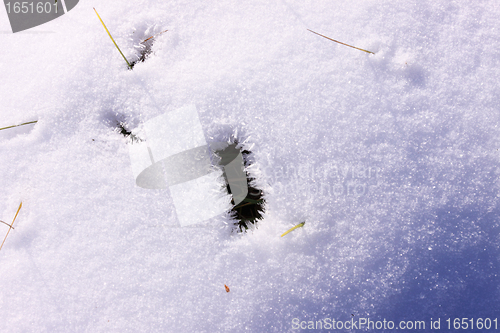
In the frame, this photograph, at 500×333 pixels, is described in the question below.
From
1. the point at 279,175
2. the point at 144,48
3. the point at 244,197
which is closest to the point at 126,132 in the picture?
the point at 144,48

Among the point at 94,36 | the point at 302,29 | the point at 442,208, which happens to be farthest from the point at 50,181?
the point at 442,208

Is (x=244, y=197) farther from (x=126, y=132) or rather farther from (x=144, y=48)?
(x=144, y=48)

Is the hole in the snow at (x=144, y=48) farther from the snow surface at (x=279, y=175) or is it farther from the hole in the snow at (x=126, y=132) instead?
A: the hole in the snow at (x=126, y=132)

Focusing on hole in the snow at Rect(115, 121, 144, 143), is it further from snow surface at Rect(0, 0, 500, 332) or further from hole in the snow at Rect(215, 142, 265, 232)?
hole in the snow at Rect(215, 142, 265, 232)

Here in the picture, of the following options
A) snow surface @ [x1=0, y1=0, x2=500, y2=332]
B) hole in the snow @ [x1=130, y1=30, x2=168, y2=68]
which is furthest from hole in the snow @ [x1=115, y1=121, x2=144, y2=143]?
hole in the snow @ [x1=130, y1=30, x2=168, y2=68]

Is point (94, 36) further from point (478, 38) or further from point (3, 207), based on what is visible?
point (478, 38)

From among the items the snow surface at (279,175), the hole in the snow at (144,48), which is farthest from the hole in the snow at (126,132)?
the hole in the snow at (144,48)
